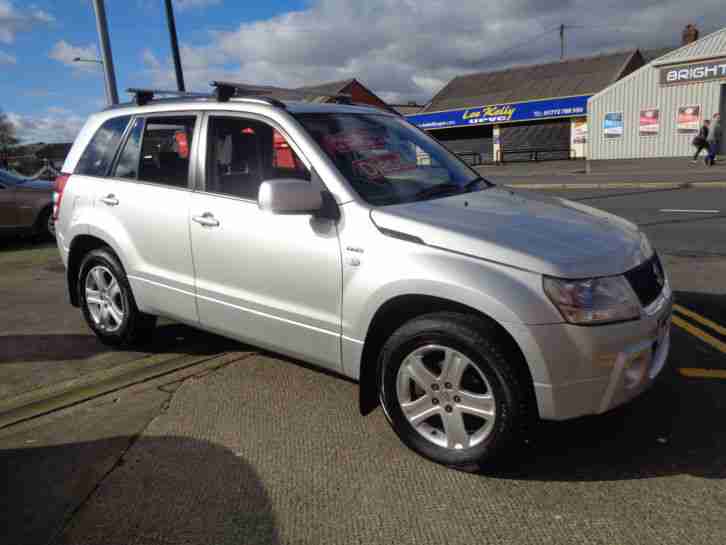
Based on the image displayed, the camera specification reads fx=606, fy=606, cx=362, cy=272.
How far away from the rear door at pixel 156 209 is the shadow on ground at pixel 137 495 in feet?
3.69

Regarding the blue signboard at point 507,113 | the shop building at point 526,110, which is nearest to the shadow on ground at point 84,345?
the blue signboard at point 507,113

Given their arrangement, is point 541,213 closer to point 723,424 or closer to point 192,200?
point 723,424

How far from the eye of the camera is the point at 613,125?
29828 millimetres

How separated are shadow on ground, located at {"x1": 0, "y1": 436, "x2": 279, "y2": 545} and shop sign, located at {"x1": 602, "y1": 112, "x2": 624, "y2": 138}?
30.5m

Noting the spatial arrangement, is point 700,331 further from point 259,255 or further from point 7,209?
point 7,209

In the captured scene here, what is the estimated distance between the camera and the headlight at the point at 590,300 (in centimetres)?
262

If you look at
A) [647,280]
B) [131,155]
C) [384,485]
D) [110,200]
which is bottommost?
[384,485]

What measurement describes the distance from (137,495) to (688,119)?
29.7m

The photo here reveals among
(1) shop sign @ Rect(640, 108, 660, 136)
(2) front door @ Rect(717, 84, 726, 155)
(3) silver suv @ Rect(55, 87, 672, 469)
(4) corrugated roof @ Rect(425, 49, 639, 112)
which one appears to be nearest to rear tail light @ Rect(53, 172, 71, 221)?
(3) silver suv @ Rect(55, 87, 672, 469)

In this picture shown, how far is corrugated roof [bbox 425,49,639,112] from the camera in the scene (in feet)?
117

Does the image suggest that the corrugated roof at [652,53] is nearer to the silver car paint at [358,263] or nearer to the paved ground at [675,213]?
the paved ground at [675,213]

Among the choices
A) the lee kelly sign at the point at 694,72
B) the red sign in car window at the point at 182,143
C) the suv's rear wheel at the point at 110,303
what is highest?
the lee kelly sign at the point at 694,72

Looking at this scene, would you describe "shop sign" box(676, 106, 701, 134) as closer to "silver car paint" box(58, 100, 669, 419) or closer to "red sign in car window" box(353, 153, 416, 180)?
"silver car paint" box(58, 100, 669, 419)

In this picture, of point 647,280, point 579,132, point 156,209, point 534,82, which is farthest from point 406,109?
point 647,280
